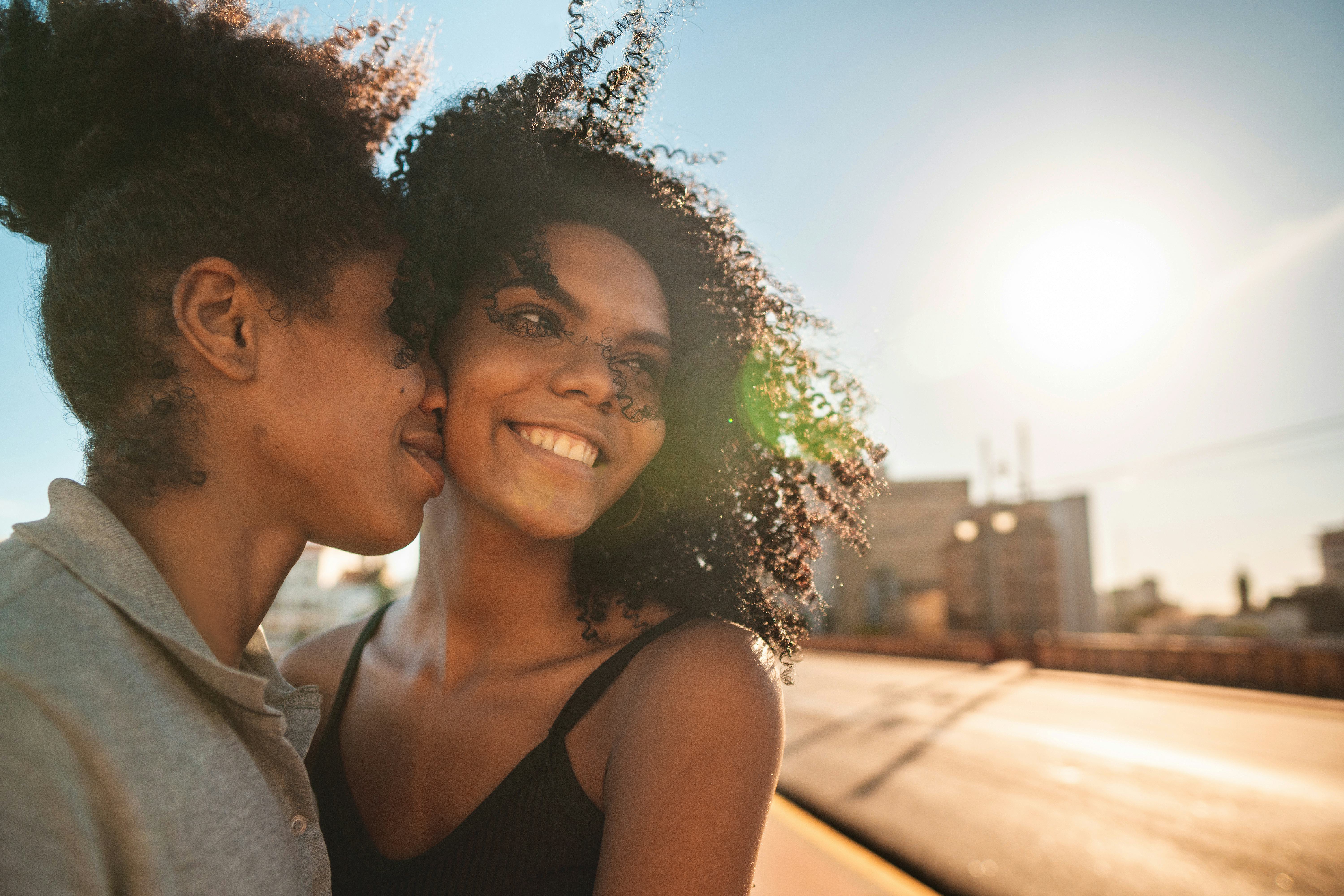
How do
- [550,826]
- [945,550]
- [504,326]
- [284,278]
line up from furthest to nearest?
[945,550], [504,326], [550,826], [284,278]

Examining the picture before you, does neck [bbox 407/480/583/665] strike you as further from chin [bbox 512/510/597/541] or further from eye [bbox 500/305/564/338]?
eye [bbox 500/305/564/338]

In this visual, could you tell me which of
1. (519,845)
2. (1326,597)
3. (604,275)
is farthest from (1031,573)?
(519,845)

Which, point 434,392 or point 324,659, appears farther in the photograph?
point 324,659

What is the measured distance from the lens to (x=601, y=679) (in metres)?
2.14

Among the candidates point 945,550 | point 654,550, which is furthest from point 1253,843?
point 945,550

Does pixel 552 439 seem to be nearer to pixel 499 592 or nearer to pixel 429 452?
pixel 429 452

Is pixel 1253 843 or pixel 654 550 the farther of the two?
pixel 1253 843

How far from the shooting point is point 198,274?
165 centimetres

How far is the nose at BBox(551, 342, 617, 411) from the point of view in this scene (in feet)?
7.09

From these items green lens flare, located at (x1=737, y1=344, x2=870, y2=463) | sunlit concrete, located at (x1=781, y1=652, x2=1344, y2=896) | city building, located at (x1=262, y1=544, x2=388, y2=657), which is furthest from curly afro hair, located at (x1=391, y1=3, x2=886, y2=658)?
city building, located at (x1=262, y1=544, x2=388, y2=657)

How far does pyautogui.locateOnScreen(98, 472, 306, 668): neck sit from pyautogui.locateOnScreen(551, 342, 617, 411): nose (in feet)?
2.47

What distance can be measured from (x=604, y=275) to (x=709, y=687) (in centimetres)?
122

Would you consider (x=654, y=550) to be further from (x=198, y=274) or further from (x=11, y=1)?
(x=11, y=1)

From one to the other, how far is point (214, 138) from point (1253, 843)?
8.36 m
